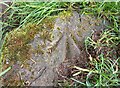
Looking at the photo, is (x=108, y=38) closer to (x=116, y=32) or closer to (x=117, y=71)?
(x=116, y=32)

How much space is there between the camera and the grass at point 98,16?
227 centimetres

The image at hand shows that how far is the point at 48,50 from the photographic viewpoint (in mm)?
2371

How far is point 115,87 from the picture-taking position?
2.24 m

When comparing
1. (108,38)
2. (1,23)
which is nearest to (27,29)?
(1,23)

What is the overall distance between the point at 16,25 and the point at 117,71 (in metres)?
0.99

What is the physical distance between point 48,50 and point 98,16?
552 millimetres

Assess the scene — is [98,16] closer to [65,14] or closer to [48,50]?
[65,14]

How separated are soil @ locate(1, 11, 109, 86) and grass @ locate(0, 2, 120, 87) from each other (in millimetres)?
71

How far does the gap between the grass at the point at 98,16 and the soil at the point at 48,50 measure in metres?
0.07

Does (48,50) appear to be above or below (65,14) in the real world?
below

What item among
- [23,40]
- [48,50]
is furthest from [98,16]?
[23,40]

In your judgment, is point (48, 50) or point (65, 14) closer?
point (48, 50)

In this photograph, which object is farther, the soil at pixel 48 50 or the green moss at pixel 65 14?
the green moss at pixel 65 14


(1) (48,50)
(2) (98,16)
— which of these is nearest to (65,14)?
(2) (98,16)
